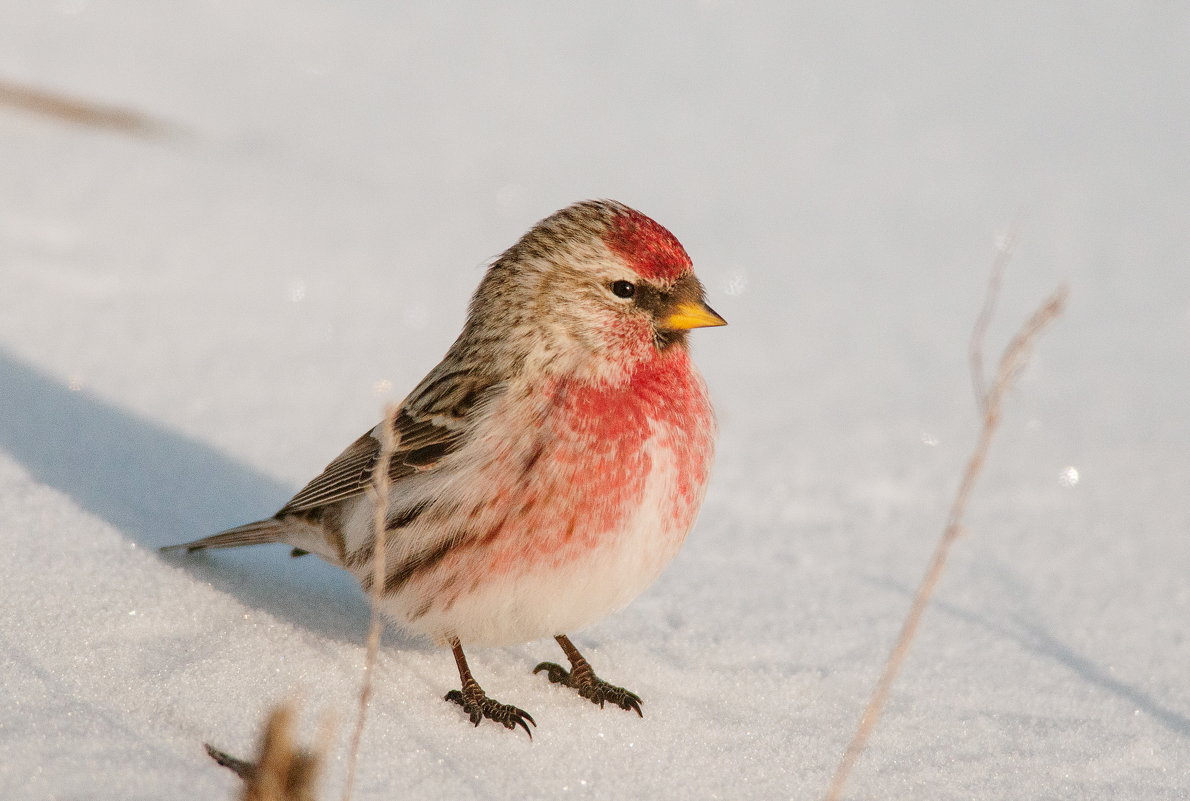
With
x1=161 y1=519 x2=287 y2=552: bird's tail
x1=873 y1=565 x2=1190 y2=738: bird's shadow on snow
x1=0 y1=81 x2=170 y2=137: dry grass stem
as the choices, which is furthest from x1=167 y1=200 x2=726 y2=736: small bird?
x1=0 y1=81 x2=170 y2=137: dry grass stem

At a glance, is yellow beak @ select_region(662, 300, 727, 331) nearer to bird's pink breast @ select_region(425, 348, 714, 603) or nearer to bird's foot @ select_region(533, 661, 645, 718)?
bird's pink breast @ select_region(425, 348, 714, 603)

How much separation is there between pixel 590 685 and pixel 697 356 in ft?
10.0

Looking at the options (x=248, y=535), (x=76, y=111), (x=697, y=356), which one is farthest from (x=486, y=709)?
(x=76, y=111)

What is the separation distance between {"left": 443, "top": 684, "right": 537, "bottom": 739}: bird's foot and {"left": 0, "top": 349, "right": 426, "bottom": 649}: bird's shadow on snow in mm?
439

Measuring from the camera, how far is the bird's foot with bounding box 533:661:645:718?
3.78 m

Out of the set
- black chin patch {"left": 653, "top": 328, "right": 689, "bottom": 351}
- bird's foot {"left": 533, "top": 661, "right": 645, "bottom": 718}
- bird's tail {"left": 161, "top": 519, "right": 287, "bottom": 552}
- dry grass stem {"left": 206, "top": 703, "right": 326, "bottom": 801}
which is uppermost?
black chin patch {"left": 653, "top": 328, "right": 689, "bottom": 351}

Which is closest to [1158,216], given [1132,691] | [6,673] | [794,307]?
[794,307]

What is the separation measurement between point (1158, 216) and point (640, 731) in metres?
5.20

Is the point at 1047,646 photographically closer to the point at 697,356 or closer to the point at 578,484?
the point at 578,484

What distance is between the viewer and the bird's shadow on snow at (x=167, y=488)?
416 cm

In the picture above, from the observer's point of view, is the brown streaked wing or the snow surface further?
the brown streaked wing

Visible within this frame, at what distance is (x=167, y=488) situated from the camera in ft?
16.0

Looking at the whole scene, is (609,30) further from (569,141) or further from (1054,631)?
(1054,631)

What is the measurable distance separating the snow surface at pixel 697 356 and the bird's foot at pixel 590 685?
51 mm
